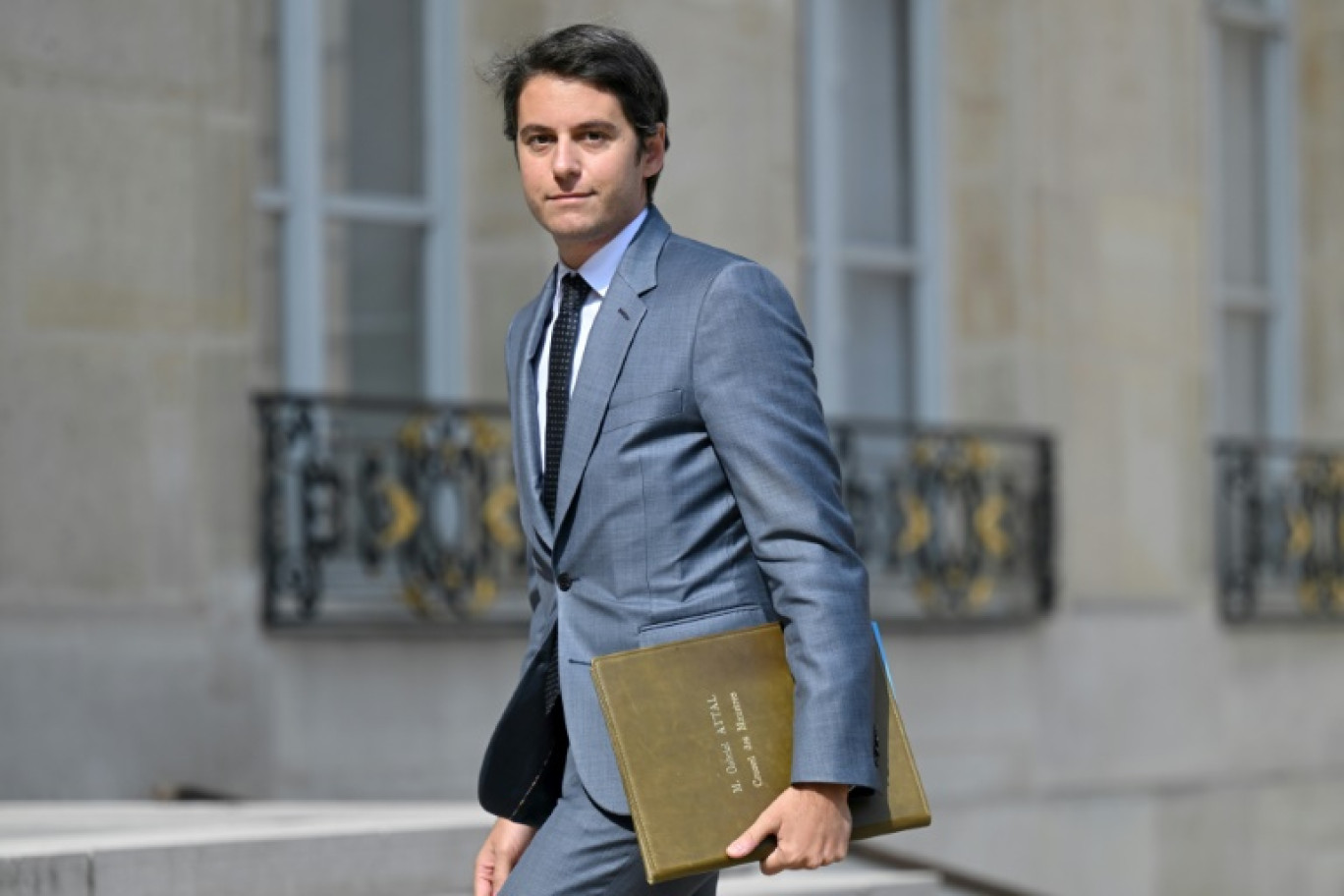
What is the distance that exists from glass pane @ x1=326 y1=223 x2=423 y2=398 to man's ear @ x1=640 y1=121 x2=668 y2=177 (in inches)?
220

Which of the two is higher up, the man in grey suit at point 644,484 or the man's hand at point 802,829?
the man in grey suit at point 644,484

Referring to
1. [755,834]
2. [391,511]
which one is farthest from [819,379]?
[755,834]

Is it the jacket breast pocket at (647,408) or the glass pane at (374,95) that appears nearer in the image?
the jacket breast pocket at (647,408)

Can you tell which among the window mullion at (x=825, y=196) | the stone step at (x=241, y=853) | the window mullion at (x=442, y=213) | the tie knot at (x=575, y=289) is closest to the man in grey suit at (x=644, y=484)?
the tie knot at (x=575, y=289)

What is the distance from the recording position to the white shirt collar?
3381 millimetres

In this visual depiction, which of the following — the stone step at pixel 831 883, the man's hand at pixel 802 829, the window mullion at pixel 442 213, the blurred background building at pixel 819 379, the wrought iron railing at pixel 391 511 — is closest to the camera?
the man's hand at pixel 802 829

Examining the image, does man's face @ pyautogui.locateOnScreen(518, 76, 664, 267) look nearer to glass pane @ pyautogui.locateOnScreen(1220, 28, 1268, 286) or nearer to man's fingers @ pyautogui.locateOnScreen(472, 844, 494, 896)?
man's fingers @ pyautogui.locateOnScreen(472, 844, 494, 896)

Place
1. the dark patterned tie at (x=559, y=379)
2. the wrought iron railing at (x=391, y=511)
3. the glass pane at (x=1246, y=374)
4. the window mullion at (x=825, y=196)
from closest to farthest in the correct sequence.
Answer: the dark patterned tie at (x=559, y=379), the wrought iron railing at (x=391, y=511), the window mullion at (x=825, y=196), the glass pane at (x=1246, y=374)

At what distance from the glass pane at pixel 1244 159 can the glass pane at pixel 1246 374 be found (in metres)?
0.22

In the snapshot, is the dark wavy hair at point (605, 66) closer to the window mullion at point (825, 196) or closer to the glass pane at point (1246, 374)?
the window mullion at point (825, 196)

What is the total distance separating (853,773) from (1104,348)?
8.44m

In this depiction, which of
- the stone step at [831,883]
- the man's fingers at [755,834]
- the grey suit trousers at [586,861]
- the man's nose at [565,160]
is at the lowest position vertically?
the stone step at [831,883]

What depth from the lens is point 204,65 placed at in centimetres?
793

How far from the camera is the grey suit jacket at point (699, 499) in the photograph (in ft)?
10.4
